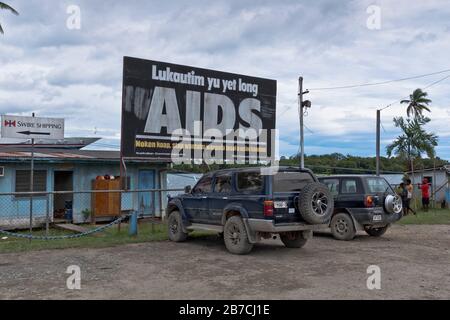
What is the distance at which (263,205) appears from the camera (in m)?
9.47

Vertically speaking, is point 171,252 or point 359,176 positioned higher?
point 359,176

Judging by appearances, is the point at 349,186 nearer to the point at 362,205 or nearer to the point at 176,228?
the point at 362,205

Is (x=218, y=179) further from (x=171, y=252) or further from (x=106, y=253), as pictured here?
(x=106, y=253)

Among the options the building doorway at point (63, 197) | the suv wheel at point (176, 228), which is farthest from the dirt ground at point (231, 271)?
the building doorway at point (63, 197)

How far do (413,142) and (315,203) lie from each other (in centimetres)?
3403

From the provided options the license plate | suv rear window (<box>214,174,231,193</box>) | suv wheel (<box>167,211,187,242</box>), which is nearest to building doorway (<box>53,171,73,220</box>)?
suv wheel (<box>167,211,187,242</box>)

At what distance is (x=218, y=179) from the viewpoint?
436 inches

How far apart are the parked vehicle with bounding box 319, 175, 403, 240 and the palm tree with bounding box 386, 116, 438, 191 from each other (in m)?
29.7

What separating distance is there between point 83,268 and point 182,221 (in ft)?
12.0

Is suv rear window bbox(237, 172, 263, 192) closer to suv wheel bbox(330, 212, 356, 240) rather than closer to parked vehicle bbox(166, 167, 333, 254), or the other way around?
parked vehicle bbox(166, 167, 333, 254)

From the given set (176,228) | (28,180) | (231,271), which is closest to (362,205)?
(176,228)

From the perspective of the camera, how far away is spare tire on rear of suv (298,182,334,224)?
959 centimetres
